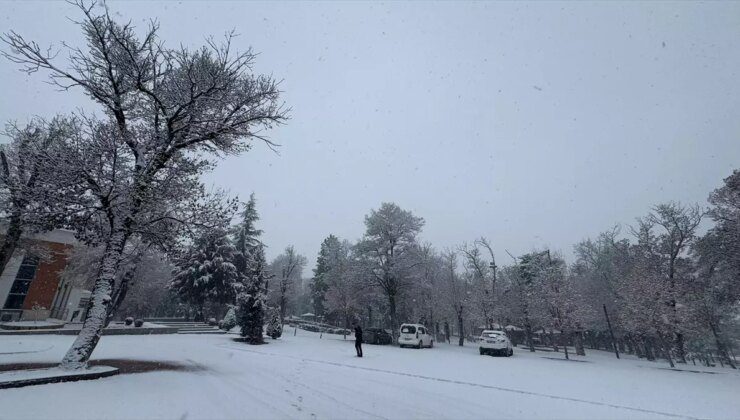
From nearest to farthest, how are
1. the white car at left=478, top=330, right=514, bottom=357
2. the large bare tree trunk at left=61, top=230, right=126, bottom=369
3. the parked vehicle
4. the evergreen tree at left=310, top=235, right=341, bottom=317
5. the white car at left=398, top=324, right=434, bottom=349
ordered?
1. the large bare tree trunk at left=61, top=230, right=126, bottom=369
2. the white car at left=478, top=330, right=514, bottom=357
3. the white car at left=398, top=324, right=434, bottom=349
4. the parked vehicle
5. the evergreen tree at left=310, top=235, right=341, bottom=317

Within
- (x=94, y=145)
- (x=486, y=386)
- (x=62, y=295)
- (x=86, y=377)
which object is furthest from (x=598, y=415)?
(x=62, y=295)

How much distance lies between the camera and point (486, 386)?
9969 millimetres

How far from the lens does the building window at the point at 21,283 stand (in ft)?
104

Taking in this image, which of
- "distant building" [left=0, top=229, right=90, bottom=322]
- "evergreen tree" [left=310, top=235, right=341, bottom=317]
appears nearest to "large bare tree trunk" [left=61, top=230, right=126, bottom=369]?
"distant building" [left=0, top=229, right=90, bottom=322]

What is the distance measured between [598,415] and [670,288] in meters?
23.6

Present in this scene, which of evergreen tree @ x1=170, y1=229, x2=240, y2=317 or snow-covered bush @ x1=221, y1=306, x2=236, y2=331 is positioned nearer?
snow-covered bush @ x1=221, y1=306, x2=236, y2=331

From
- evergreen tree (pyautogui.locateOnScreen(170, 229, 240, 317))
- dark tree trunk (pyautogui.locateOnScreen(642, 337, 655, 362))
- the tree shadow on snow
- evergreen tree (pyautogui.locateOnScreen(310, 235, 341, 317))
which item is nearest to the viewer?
the tree shadow on snow

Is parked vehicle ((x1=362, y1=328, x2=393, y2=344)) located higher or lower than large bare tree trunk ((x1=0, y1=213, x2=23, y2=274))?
lower

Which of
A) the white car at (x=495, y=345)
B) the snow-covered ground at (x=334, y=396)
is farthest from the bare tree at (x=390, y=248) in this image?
the snow-covered ground at (x=334, y=396)

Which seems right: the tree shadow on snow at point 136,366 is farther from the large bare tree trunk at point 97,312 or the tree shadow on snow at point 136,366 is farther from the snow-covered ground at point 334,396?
the large bare tree trunk at point 97,312

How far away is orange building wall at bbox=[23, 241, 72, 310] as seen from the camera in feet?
107

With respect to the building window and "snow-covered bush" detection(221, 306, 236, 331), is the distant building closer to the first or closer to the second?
the building window

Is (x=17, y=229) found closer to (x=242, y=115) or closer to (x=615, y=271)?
(x=242, y=115)

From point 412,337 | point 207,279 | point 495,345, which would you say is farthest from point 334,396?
point 207,279
